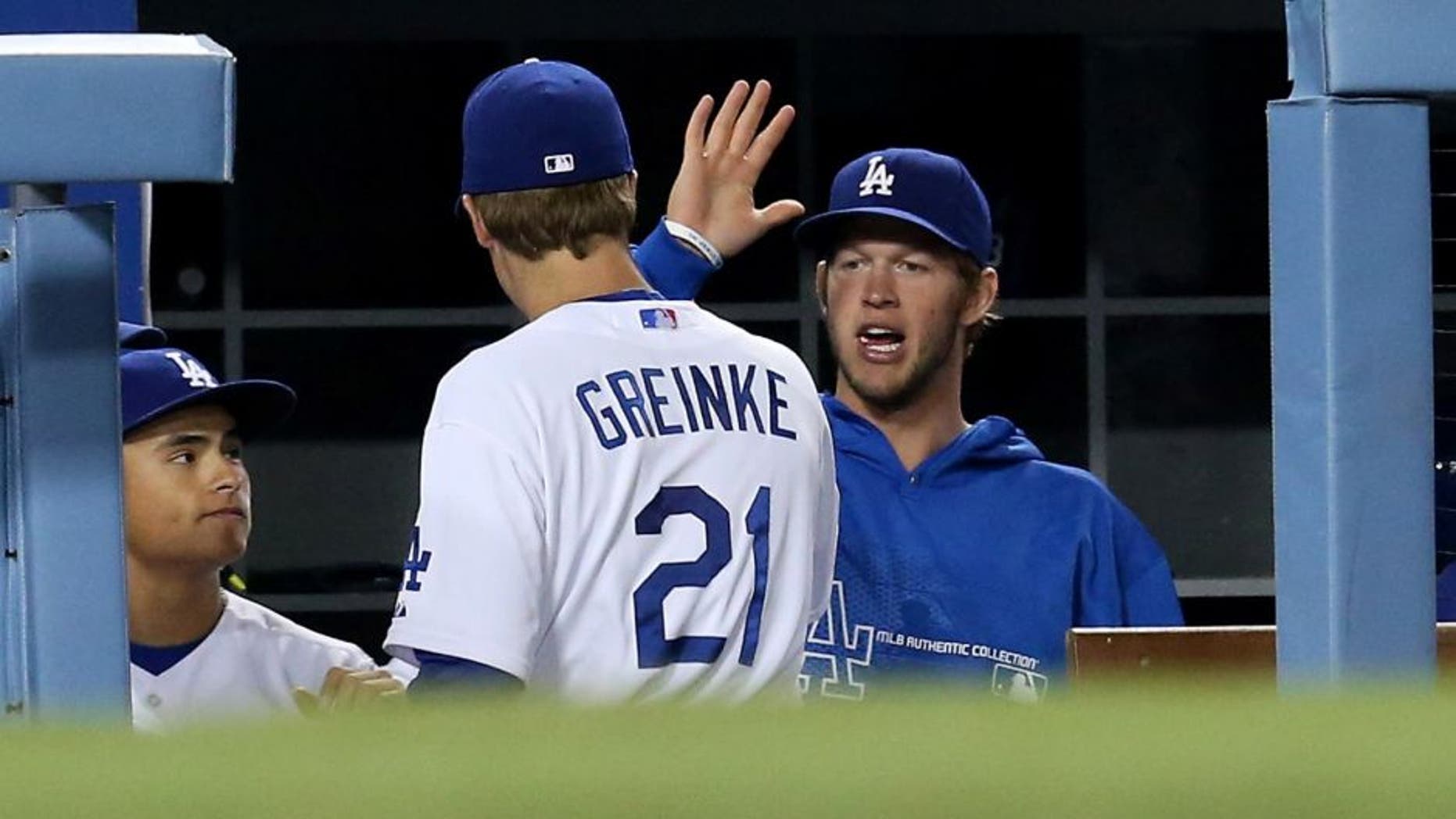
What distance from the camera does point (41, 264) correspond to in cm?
142

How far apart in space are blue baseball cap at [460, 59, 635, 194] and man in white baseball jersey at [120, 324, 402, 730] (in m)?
0.70

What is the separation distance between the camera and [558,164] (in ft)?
6.77

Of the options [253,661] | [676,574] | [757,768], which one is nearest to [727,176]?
[676,574]

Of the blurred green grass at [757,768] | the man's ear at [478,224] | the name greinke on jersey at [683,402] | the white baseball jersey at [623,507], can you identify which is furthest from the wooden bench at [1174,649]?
the blurred green grass at [757,768]

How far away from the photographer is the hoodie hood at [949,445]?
9.29 feet

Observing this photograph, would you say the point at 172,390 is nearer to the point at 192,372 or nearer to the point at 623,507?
the point at 192,372

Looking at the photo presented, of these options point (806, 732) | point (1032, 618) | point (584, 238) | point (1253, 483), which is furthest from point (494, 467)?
point (1253, 483)

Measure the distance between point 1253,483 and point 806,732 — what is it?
17.8 feet

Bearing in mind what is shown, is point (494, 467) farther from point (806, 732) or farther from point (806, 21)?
point (806, 21)

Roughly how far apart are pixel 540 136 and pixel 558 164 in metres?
0.03

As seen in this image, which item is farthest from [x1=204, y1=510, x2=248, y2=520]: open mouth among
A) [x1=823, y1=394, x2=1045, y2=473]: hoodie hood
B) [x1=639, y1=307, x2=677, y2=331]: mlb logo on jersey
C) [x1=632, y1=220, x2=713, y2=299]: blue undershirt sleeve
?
[x1=639, y1=307, x2=677, y2=331]: mlb logo on jersey

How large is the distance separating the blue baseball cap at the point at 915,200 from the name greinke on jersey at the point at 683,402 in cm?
81

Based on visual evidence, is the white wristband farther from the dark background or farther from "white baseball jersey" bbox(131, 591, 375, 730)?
the dark background

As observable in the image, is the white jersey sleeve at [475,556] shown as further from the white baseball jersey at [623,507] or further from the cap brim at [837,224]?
the cap brim at [837,224]
